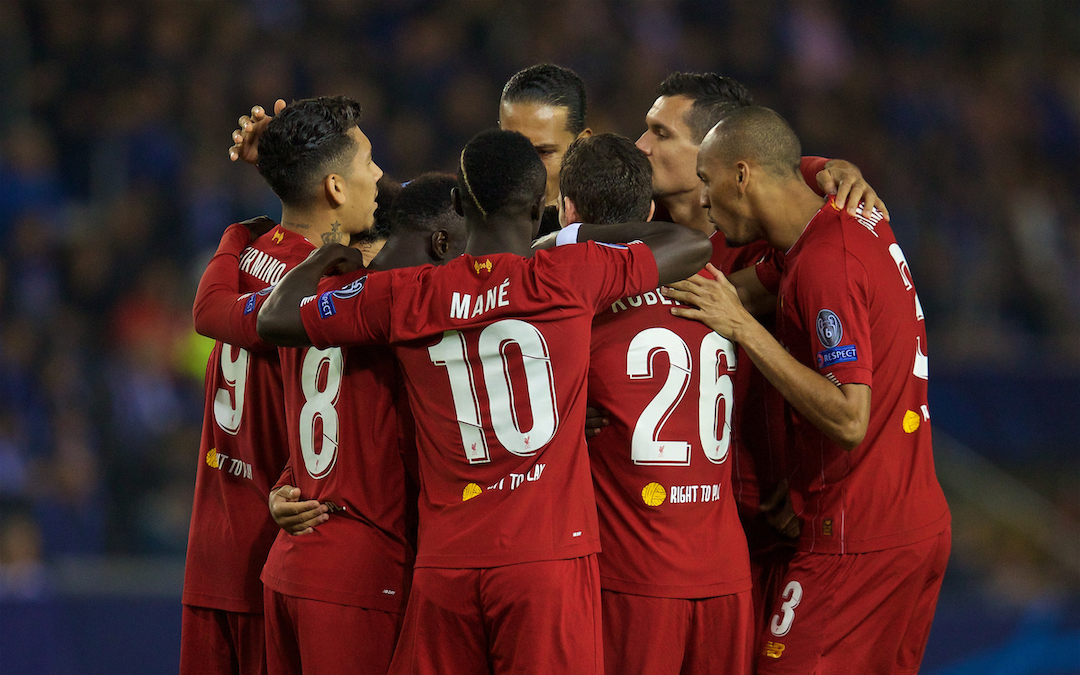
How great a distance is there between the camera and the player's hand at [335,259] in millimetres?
3508

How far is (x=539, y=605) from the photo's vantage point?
3133 mm

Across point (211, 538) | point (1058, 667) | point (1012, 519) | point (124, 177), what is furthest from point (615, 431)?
point (124, 177)

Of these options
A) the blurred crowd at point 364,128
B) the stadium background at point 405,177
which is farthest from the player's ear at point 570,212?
the blurred crowd at point 364,128

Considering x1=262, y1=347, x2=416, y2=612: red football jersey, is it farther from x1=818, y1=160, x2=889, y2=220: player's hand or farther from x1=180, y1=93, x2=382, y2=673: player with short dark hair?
x1=818, y1=160, x2=889, y2=220: player's hand

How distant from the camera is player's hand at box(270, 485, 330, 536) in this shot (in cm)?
352

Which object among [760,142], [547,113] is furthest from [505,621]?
[547,113]

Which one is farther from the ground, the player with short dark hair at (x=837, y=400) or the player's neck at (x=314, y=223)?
the player's neck at (x=314, y=223)

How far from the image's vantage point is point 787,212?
384cm

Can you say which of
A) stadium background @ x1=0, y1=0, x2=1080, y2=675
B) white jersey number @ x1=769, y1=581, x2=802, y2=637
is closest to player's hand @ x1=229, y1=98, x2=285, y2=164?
white jersey number @ x1=769, y1=581, x2=802, y2=637

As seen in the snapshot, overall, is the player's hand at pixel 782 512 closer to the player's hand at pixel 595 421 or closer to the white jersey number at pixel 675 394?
the white jersey number at pixel 675 394

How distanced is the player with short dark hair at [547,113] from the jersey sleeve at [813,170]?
1.07 metres

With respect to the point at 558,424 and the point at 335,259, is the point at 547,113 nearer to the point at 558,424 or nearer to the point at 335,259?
the point at 335,259

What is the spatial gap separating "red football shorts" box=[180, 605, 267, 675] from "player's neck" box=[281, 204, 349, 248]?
4.38 ft

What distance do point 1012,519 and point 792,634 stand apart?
17.7ft
